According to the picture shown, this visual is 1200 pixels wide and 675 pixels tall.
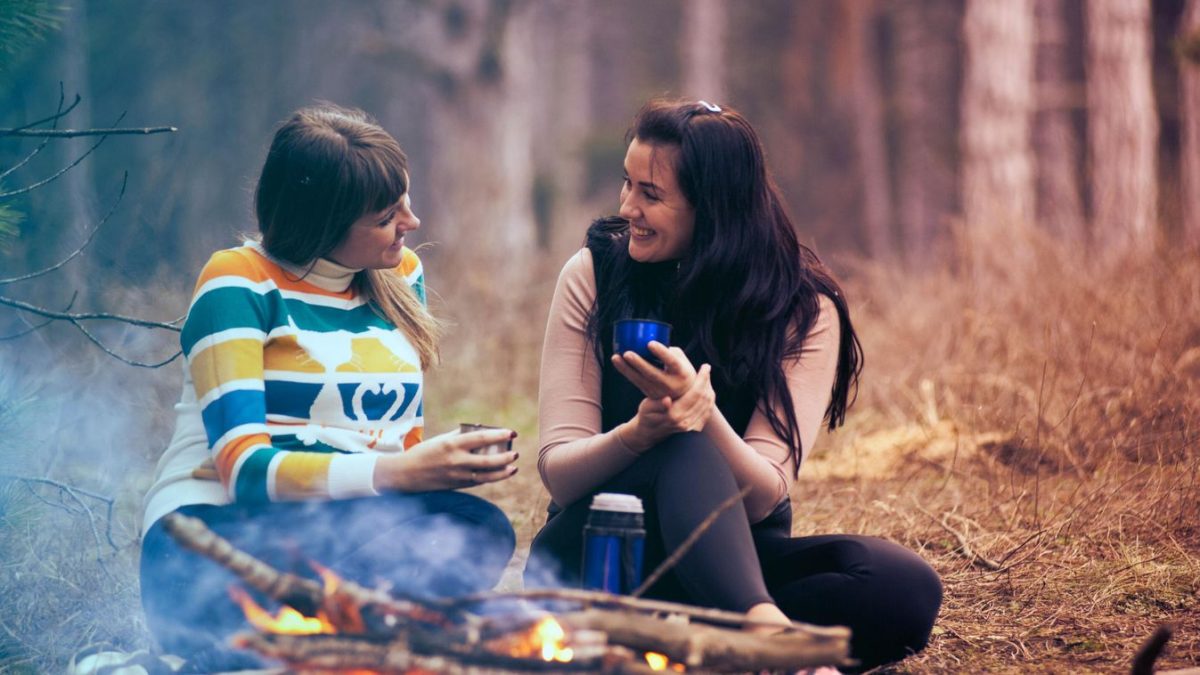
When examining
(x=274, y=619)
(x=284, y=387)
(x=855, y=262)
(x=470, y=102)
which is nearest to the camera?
(x=274, y=619)

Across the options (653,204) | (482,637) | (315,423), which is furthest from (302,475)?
(653,204)

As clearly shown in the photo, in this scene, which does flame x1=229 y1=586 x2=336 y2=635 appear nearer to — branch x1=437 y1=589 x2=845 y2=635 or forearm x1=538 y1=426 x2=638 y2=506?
branch x1=437 y1=589 x2=845 y2=635

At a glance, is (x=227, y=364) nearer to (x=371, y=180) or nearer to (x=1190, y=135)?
(x=371, y=180)

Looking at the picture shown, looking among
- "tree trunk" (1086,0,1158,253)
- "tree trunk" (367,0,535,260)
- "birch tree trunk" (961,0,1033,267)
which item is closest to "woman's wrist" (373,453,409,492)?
"tree trunk" (367,0,535,260)

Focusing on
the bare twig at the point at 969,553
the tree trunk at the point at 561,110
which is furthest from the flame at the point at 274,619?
the tree trunk at the point at 561,110

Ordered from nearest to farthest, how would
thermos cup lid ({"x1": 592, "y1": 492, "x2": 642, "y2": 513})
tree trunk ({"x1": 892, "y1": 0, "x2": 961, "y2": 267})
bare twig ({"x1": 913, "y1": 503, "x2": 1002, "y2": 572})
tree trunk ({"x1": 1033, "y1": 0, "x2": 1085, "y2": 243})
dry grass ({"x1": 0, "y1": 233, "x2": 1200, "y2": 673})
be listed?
thermos cup lid ({"x1": 592, "y1": 492, "x2": 642, "y2": 513}) → dry grass ({"x1": 0, "y1": 233, "x2": 1200, "y2": 673}) → bare twig ({"x1": 913, "y1": 503, "x2": 1002, "y2": 572}) → tree trunk ({"x1": 1033, "y1": 0, "x2": 1085, "y2": 243}) → tree trunk ({"x1": 892, "y1": 0, "x2": 961, "y2": 267})

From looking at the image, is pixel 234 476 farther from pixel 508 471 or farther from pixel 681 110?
pixel 681 110

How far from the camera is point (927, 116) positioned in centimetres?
1359

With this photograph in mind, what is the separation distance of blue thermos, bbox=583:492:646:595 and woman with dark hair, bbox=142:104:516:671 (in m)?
0.23

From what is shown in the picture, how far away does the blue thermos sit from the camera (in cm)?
229

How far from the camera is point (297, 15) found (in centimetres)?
1271

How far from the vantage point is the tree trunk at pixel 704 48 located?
20328 mm

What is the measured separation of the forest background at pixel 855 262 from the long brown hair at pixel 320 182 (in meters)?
0.25

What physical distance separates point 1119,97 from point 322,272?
8.86m
